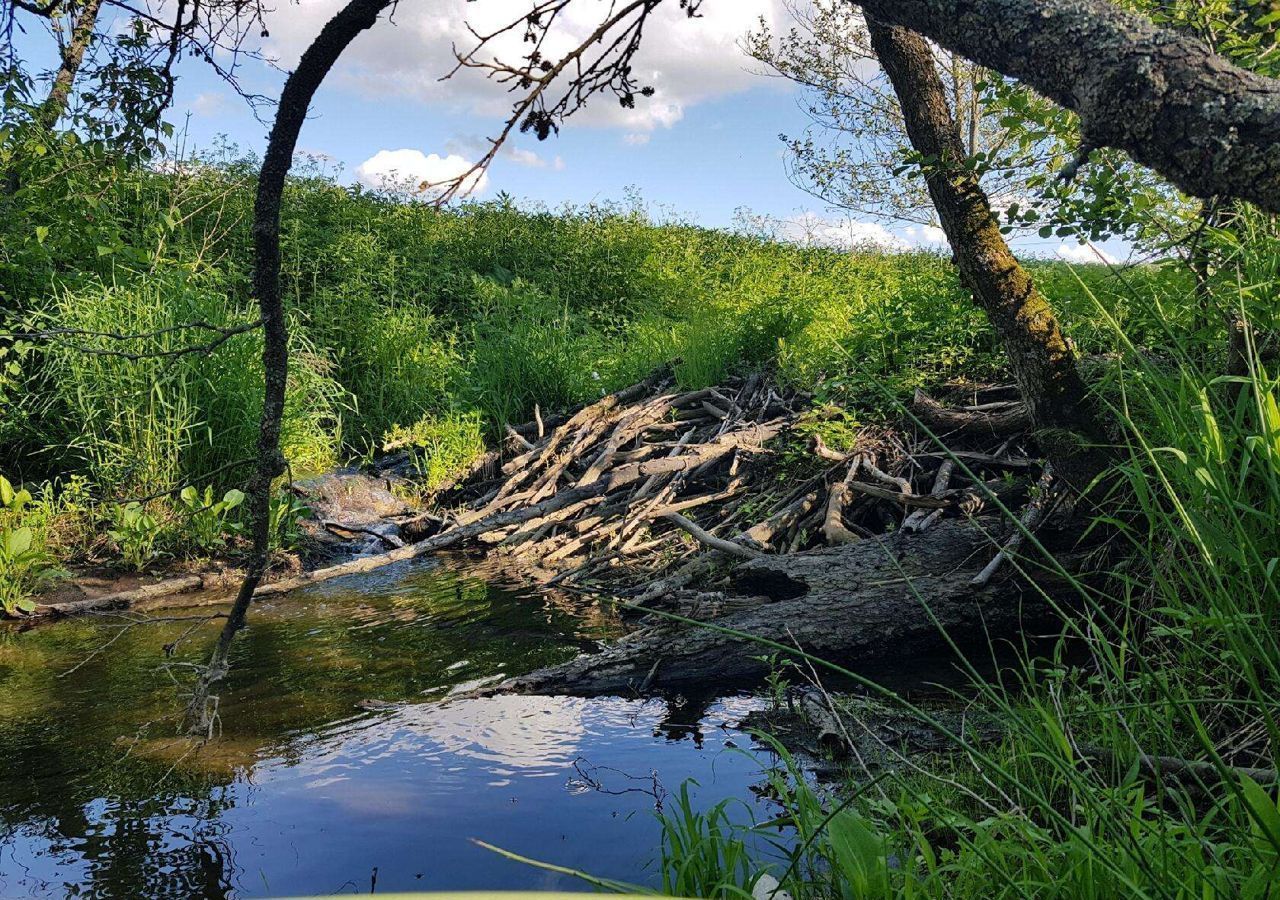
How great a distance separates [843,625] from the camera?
4.53m

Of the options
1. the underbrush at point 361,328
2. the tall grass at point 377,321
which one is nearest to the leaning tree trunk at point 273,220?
the underbrush at point 361,328

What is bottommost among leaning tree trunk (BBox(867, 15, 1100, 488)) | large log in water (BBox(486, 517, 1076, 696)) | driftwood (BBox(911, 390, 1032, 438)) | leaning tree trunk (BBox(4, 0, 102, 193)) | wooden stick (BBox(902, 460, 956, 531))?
large log in water (BBox(486, 517, 1076, 696))

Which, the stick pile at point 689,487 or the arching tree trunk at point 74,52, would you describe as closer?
the arching tree trunk at point 74,52

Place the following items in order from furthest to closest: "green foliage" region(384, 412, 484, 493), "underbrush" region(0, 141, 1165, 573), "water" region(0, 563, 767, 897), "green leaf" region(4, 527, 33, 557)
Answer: "green foliage" region(384, 412, 484, 493)
"underbrush" region(0, 141, 1165, 573)
"green leaf" region(4, 527, 33, 557)
"water" region(0, 563, 767, 897)

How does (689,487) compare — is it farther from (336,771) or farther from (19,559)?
(19,559)

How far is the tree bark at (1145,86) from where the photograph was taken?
5.65 feet

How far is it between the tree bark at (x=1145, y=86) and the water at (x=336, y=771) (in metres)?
2.29

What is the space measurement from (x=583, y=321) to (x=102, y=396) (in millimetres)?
8193

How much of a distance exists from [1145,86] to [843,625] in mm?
3102

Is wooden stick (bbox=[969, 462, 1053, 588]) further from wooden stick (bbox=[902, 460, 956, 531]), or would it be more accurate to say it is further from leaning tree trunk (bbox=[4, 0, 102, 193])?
leaning tree trunk (bbox=[4, 0, 102, 193])

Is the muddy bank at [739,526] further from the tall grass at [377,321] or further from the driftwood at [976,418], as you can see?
the tall grass at [377,321]

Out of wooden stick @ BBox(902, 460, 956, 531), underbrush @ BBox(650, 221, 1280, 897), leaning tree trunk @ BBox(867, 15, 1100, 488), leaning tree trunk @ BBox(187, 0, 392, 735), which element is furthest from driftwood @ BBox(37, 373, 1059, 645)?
leaning tree trunk @ BBox(187, 0, 392, 735)

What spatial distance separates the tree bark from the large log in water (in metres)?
2.67

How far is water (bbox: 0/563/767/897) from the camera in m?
3.04
